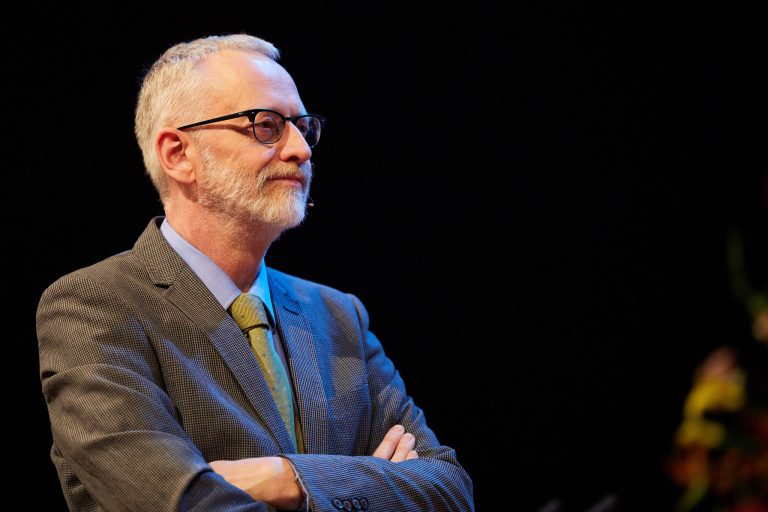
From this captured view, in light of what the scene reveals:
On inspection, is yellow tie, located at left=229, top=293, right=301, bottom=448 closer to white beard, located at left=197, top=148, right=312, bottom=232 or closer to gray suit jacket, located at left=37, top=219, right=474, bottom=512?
gray suit jacket, located at left=37, top=219, right=474, bottom=512

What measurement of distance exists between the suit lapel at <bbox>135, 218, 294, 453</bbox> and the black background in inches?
52.3

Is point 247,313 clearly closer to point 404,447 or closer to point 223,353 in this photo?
point 223,353

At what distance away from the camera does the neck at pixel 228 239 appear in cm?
235

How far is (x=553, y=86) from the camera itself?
3.84 metres

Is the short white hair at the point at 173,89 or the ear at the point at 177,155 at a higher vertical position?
the short white hair at the point at 173,89

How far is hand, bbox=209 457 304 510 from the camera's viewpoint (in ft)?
A: 6.32

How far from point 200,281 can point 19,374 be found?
1058mm

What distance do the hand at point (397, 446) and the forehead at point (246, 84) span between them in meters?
0.93

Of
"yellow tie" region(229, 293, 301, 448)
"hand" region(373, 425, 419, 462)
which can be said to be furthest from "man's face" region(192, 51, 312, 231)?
"hand" region(373, 425, 419, 462)

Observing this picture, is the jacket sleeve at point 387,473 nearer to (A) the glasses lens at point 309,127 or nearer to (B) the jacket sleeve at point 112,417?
(B) the jacket sleeve at point 112,417

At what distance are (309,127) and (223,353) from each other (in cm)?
72

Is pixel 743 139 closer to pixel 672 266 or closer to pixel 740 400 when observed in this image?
pixel 672 266

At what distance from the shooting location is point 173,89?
241cm

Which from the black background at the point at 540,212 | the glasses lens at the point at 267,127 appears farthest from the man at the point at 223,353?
the black background at the point at 540,212
